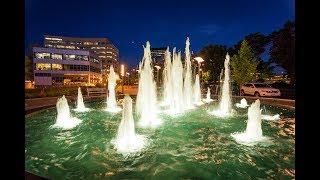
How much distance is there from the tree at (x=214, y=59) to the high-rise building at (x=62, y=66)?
47783 mm

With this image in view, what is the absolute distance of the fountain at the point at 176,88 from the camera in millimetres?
17884

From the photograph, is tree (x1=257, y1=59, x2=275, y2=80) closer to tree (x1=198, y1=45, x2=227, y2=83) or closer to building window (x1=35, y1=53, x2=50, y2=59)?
tree (x1=198, y1=45, x2=227, y2=83)

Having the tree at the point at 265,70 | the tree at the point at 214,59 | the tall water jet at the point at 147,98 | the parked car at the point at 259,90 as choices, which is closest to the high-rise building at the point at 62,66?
the tree at the point at 214,59

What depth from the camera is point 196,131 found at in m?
11.0

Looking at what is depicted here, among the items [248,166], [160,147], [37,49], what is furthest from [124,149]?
[37,49]

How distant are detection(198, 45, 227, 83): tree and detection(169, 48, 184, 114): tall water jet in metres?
34.9

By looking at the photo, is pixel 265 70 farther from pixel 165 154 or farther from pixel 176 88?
pixel 165 154

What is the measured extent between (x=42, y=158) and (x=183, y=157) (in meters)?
4.00

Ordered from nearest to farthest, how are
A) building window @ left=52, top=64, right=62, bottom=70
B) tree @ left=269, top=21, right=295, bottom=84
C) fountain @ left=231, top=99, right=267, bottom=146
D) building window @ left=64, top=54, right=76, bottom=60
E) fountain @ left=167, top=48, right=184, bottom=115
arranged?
fountain @ left=231, top=99, right=267, bottom=146, fountain @ left=167, top=48, right=184, bottom=115, tree @ left=269, top=21, right=295, bottom=84, building window @ left=52, top=64, right=62, bottom=70, building window @ left=64, top=54, right=76, bottom=60

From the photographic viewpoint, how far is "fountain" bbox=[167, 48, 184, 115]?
17884 millimetres

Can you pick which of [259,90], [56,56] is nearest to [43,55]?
[56,56]

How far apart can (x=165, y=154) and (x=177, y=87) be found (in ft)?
41.4

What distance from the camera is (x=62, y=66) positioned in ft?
336

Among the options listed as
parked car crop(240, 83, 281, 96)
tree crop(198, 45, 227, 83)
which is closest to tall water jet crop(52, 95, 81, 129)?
parked car crop(240, 83, 281, 96)
